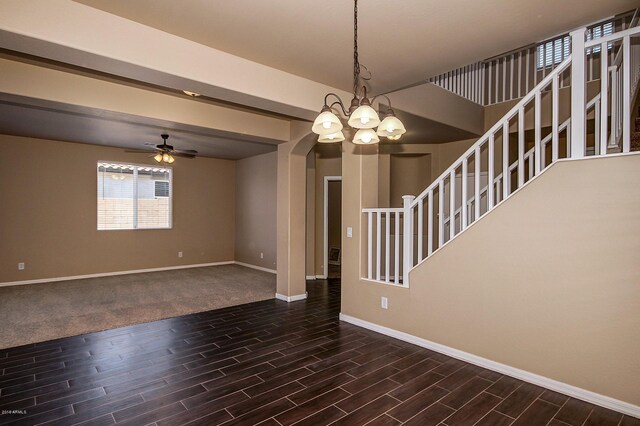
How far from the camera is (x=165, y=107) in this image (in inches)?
177

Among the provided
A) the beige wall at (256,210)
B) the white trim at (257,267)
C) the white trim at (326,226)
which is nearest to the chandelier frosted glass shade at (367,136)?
the white trim at (326,226)

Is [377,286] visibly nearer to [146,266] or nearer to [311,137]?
[311,137]

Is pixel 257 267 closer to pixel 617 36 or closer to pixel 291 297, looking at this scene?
pixel 291 297

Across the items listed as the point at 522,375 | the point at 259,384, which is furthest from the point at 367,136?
the point at 522,375

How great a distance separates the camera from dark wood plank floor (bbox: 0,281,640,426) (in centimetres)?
253

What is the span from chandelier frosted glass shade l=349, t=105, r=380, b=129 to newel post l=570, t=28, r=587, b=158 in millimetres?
1743

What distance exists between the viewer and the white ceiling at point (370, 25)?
2467mm

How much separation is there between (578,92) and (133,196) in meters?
8.22

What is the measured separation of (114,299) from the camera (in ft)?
18.8

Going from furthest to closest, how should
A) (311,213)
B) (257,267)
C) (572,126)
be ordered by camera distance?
(257,267) → (311,213) → (572,126)

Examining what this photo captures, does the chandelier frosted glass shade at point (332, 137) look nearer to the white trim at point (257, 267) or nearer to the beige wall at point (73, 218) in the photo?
the white trim at point (257, 267)

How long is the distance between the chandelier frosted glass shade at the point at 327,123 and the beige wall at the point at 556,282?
1759 millimetres

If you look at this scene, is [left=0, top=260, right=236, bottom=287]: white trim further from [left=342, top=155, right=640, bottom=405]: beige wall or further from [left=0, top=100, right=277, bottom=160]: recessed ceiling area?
[left=342, top=155, right=640, bottom=405]: beige wall

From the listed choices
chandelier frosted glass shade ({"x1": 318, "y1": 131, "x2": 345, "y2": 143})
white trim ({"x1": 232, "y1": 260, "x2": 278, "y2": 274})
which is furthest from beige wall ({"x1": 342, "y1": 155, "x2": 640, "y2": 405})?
white trim ({"x1": 232, "y1": 260, "x2": 278, "y2": 274})
